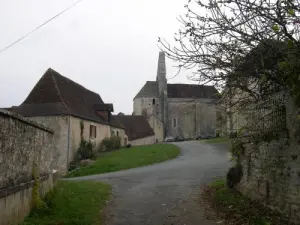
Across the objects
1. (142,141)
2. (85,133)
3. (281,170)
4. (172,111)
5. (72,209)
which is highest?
(172,111)

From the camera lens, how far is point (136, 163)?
2400 centimetres

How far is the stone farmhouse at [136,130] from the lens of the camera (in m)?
50.1

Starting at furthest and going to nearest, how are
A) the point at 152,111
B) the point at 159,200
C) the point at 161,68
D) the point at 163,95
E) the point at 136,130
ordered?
the point at 161,68 < the point at 163,95 < the point at 152,111 < the point at 136,130 < the point at 159,200

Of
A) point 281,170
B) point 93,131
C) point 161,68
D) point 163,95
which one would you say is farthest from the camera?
point 161,68

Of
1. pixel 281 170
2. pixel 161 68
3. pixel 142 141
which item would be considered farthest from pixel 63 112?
pixel 161 68

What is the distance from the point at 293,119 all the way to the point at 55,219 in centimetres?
576

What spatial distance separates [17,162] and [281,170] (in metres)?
5.82

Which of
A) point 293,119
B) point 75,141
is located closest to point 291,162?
point 293,119

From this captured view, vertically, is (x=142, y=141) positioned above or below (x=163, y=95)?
below

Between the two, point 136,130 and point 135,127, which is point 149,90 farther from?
point 136,130

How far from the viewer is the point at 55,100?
27844mm

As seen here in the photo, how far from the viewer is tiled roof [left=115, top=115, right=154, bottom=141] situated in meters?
50.5

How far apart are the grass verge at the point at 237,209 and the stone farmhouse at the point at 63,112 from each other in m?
17.1

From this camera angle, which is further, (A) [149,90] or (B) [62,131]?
(A) [149,90]
